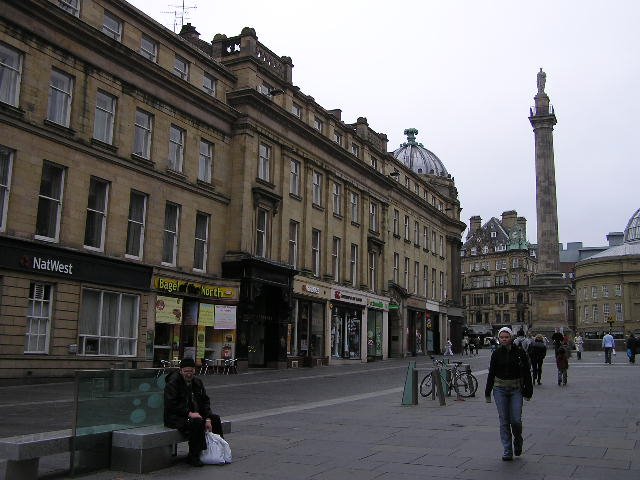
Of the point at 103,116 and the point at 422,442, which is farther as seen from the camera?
the point at 103,116

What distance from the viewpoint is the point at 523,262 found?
136 metres

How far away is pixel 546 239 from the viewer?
6328 centimetres

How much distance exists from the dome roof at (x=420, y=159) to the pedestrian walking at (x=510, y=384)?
6733 cm

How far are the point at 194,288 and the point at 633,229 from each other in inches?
4601

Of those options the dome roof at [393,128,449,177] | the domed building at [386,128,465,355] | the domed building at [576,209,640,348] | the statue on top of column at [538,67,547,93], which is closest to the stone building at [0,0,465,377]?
the domed building at [386,128,465,355]

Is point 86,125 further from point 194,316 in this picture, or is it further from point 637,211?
point 637,211

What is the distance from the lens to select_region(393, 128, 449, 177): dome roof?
78.5m

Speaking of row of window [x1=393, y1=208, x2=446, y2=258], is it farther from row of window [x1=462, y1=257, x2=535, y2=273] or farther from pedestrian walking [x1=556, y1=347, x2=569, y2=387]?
row of window [x1=462, y1=257, x2=535, y2=273]

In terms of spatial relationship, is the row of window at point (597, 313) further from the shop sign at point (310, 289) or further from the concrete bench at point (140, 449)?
the concrete bench at point (140, 449)

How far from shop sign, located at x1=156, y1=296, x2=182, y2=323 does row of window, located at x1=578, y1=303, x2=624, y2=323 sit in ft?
308

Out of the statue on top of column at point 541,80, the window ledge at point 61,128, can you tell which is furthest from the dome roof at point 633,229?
the window ledge at point 61,128

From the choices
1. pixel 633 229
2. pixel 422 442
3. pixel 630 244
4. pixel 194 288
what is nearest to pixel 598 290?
pixel 630 244

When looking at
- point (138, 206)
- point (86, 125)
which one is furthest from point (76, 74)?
point (138, 206)

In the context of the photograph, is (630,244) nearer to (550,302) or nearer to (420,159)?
(420,159)
